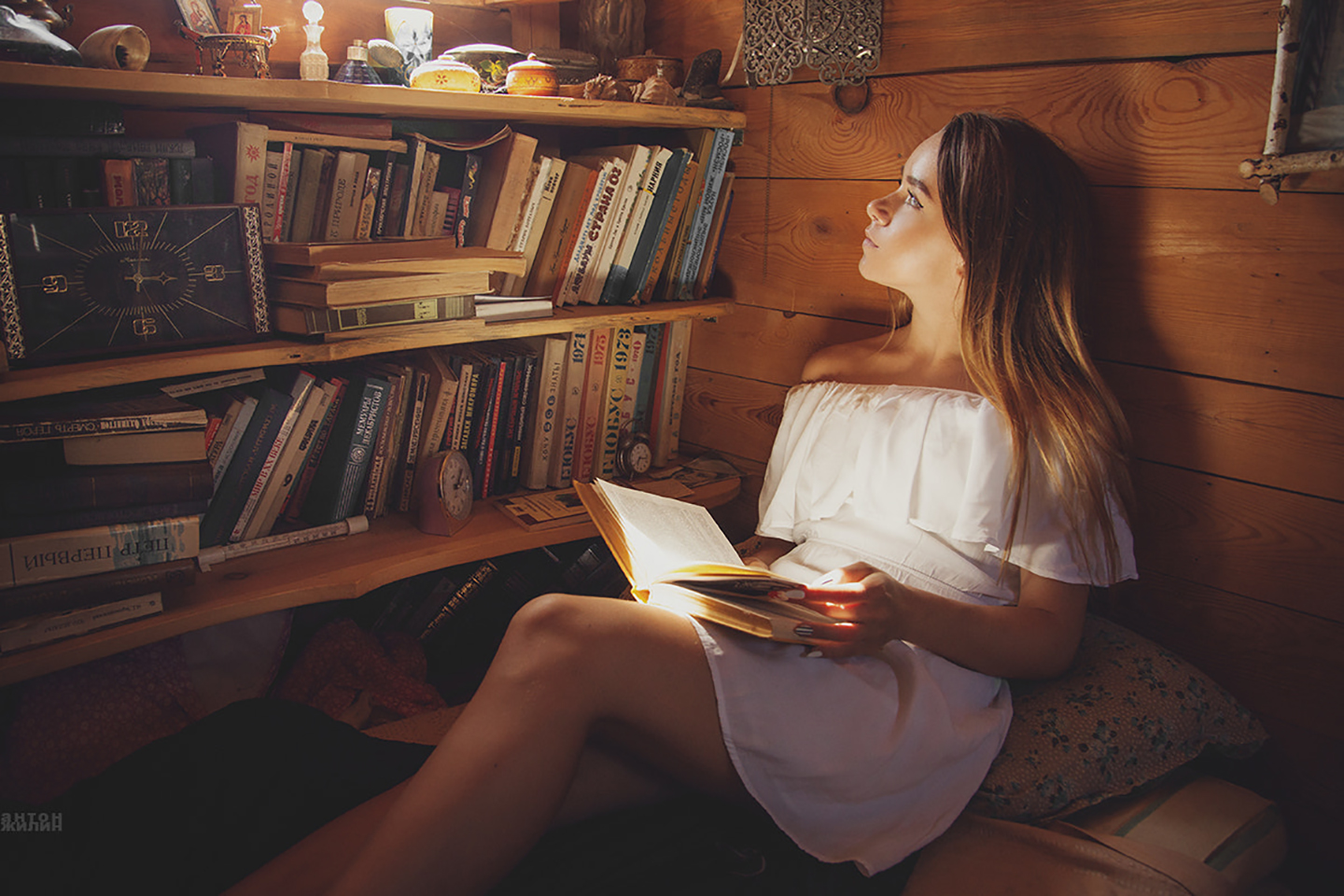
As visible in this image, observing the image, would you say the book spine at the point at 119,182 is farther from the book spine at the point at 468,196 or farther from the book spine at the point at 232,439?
the book spine at the point at 468,196

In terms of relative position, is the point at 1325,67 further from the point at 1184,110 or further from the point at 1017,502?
the point at 1017,502

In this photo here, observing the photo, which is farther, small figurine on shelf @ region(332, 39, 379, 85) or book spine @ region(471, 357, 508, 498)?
book spine @ region(471, 357, 508, 498)

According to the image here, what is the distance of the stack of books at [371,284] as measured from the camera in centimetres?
125

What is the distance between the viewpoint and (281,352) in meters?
1.24

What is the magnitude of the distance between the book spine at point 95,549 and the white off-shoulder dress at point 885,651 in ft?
2.32

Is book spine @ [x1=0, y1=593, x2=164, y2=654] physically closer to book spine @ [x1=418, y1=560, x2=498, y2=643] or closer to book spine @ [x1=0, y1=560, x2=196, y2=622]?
book spine @ [x1=0, y1=560, x2=196, y2=622]

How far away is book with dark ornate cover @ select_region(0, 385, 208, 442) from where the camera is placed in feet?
3.51

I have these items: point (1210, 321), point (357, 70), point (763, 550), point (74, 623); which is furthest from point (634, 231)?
point (74, 623)

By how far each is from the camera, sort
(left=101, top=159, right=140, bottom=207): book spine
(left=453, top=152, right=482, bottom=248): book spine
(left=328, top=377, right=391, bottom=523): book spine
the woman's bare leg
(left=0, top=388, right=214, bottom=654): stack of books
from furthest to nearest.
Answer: (left=453, top=152, right=482, bottom=248): book spine → (left=328, top=377, right=391, bottom=523): book spine → (left=101, top=159, right=140, bottom=207): book spine → (left=0, top=388, right=214, bottom=654): stack of books → the woman's bare leg

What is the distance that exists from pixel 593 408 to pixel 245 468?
25.0 inches

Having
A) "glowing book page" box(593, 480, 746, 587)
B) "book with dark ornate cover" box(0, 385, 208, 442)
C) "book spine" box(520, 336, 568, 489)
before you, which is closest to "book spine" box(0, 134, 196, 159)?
"book with dark ornate cover" box(0, 385, 208, 442)

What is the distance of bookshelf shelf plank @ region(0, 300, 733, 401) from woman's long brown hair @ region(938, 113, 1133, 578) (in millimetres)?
622

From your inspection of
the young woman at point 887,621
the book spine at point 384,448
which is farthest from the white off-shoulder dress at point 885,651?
the book spine at point 384,448

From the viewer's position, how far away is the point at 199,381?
129 centimetres
